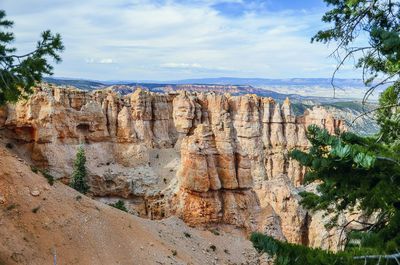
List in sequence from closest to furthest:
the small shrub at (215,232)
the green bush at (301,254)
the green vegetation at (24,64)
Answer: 1. the green bush at (301,254)
2. the green vegetation at (24,64)
3. the small shrub at (215,232)

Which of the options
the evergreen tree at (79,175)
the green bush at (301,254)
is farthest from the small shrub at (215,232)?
the green bush at (301,254)

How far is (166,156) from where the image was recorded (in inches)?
2073

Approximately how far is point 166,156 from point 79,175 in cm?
1444

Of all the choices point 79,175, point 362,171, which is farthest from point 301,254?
point 79,175

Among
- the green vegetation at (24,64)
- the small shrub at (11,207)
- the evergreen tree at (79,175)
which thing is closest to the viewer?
the green vegetation at (24,64)

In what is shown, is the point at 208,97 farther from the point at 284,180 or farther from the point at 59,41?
the point at 59,41

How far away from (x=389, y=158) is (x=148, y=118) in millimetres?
53261

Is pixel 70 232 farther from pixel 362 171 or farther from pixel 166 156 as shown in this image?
pixel 166 156

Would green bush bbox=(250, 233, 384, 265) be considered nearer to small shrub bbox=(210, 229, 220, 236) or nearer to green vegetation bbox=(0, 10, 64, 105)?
green vegetation bbox=(0, 10, 64, 105)

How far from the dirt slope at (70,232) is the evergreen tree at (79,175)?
46.0 ft

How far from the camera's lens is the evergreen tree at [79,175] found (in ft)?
131

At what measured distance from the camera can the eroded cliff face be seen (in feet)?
109

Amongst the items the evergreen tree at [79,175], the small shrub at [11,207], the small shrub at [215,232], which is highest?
the small shrub at [11,207]

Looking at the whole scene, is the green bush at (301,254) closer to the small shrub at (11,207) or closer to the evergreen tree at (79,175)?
the small shrub at (11,207)
